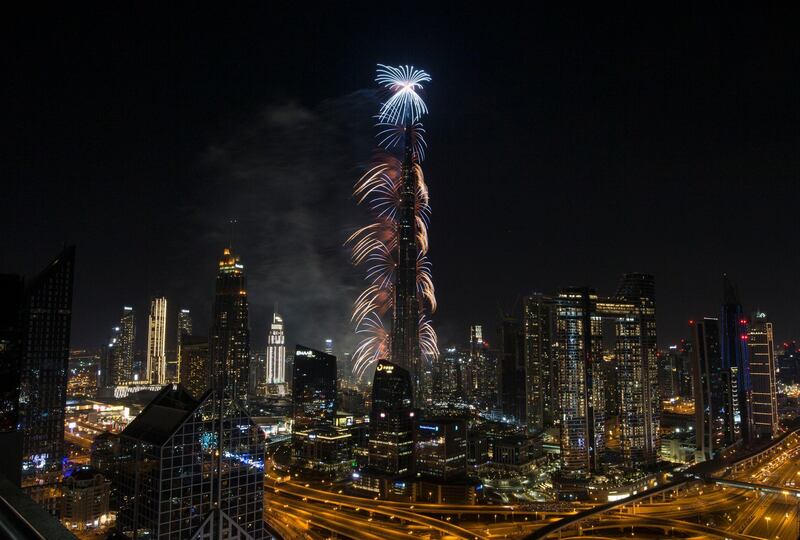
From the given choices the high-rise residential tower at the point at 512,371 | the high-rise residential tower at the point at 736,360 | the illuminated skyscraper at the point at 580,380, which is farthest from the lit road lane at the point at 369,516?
the high-rise residential tower at the point at 512,371

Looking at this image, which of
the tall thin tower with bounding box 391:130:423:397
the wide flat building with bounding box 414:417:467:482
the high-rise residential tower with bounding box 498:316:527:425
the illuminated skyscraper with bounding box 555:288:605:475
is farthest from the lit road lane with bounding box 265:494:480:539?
the high-rise residential tower with bounding box 498:316:527:425

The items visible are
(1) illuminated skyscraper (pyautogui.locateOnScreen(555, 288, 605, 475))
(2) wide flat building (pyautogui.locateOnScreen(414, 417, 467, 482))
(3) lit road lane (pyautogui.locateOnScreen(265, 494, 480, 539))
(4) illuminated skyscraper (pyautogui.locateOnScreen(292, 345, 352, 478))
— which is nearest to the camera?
(3) lit road lane (pyautogui.locateOnScreen(265, 494, 480, 539))

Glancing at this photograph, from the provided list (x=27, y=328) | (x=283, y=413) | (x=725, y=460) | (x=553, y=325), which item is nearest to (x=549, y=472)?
(x=725, y=460)

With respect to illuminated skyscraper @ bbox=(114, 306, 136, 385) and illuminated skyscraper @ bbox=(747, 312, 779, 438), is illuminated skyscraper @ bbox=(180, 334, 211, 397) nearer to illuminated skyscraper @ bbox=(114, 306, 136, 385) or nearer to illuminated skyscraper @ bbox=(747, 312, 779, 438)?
illuminated skyscraper @ bbox=(114, 306, 136, 385)

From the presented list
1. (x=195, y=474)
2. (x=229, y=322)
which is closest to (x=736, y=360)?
(x=229, y=322)

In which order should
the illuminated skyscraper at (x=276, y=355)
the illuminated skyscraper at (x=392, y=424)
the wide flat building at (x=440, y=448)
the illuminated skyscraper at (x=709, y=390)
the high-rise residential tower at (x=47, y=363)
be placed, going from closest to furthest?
the high-rise residential tower at (x=47, y=363), the illuminated skyscraper at (x=392, y=424), the wide flat building at (x=440, y=448), the illuminated skyscraper at (x=709, y=390), the illuminated skyscraper at (x=276, y=355)

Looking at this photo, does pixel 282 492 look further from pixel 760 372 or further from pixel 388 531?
pixel 760 372

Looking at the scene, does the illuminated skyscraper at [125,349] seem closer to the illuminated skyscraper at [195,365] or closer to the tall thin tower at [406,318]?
the illuminated skyscraper at [195,365]
